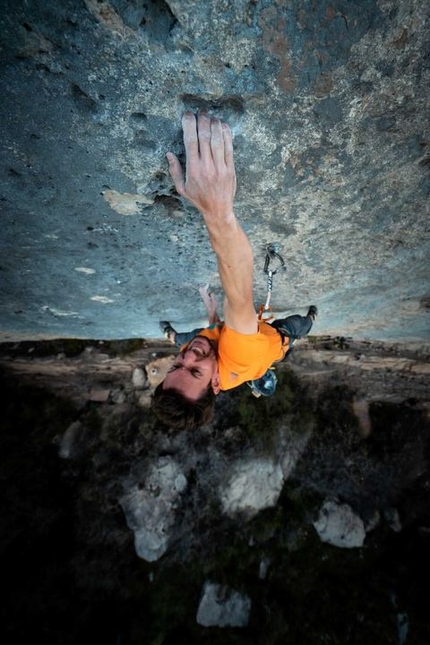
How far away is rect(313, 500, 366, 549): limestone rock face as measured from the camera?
5691 mm

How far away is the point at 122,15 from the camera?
2.88 feet

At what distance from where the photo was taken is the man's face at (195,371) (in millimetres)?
2168

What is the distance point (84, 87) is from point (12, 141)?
39cm

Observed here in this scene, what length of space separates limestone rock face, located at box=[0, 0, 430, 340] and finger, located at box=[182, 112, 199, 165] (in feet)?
0.14

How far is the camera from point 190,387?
2.36m

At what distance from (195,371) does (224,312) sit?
62 centimetres

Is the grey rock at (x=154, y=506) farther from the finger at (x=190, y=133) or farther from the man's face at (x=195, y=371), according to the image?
the finger at (x=190, y=133)

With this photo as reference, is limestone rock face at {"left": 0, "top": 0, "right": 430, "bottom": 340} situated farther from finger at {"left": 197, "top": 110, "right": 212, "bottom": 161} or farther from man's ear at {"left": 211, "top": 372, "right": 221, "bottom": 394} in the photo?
man's ear at {"left": 211, "top": 372, "right": 221, "bottom": 394}

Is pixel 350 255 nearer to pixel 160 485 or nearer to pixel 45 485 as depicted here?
pixel 160 485

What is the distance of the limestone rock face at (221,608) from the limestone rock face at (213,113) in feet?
18.9

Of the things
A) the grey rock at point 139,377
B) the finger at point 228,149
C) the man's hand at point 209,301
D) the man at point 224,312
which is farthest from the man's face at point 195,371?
the grey rock at point 139,377

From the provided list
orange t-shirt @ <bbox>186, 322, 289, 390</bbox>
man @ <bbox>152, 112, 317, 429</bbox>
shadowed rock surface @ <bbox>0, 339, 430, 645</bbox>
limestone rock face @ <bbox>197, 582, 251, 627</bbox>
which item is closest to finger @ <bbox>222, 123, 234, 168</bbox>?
man @ <bbox>152, 112, 317, 429</bbox>

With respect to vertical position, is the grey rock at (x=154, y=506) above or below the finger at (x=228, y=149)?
below

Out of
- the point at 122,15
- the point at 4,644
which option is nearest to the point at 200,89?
the point at 122,15
